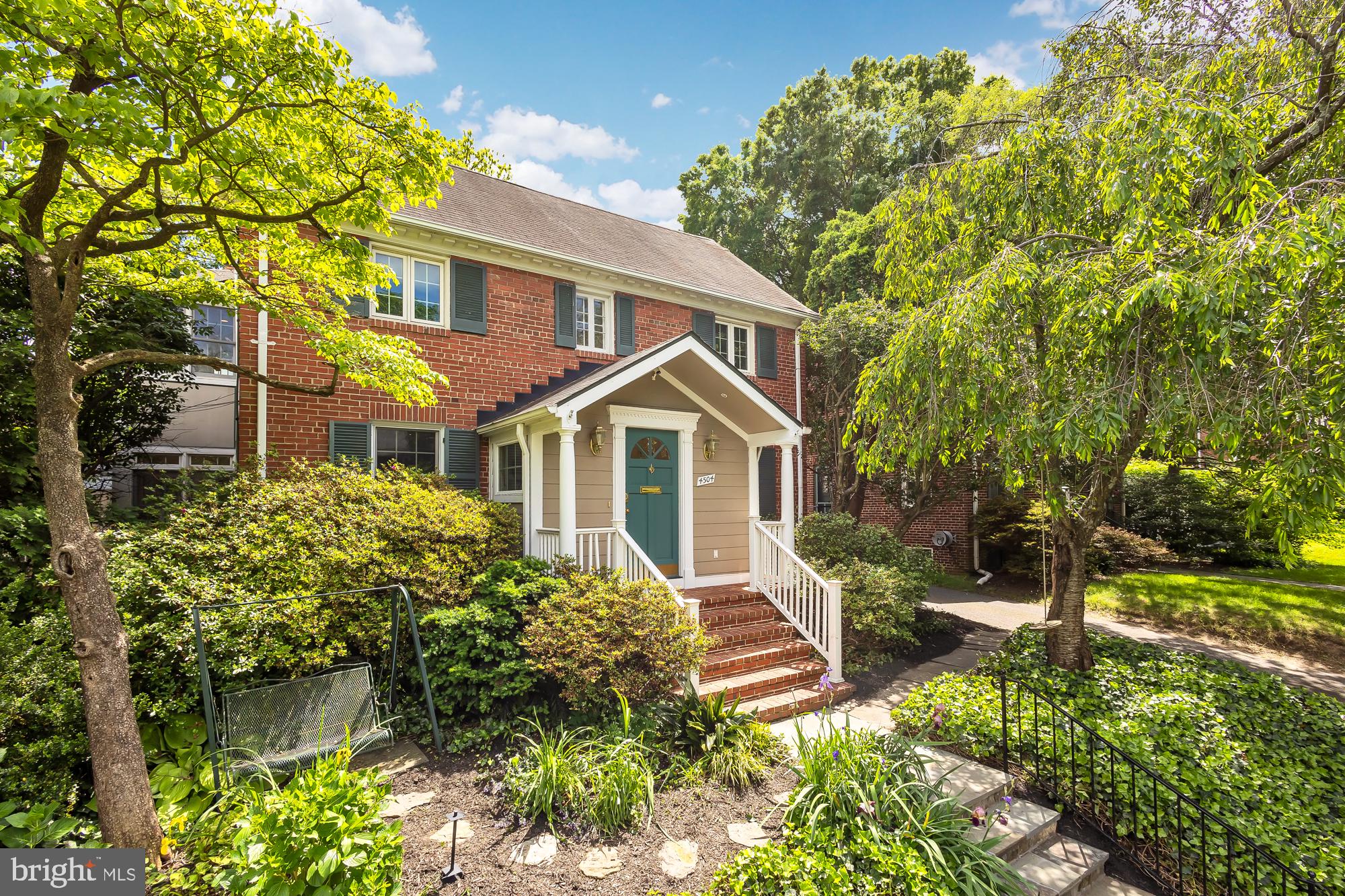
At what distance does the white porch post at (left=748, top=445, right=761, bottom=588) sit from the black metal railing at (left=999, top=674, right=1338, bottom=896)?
3623 millimetres

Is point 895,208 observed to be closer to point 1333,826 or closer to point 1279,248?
point 1279,248

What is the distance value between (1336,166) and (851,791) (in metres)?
6.59

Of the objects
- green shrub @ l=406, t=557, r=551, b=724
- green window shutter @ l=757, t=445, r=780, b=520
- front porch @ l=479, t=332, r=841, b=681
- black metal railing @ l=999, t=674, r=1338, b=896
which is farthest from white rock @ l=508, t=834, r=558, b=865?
green window shutter @ l=757, t=445, r=780, b=520

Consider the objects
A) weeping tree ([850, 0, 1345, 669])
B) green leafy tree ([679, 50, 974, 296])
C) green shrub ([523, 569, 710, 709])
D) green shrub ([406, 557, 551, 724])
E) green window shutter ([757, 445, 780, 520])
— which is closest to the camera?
weeping tree ([850, 0, 1345, 669])

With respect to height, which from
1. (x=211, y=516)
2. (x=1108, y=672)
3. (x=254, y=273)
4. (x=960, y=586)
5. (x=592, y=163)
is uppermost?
(x=592, y=163)

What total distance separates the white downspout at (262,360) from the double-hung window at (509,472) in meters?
2.77

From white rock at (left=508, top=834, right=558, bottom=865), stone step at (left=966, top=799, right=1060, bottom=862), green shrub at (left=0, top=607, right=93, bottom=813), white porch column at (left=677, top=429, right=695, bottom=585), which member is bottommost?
stone step at (left=966, top=799, right=1060, bottom=862)

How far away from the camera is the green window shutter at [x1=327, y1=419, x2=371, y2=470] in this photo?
7.35 meters

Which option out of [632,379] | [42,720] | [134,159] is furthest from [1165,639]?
[134,159]

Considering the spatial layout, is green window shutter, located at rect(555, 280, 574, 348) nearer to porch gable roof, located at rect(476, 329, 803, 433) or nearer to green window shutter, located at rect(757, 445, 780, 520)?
porch gable roof, located at rect(476, 329, 803, 433)

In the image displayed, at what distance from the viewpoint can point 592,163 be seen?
10.8m

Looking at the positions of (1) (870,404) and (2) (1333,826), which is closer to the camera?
(2) (1333,826)

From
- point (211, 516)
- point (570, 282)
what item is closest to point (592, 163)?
point (570, 282)

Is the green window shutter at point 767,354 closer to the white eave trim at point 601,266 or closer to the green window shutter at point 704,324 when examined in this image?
the white eave trim at point 601,266
